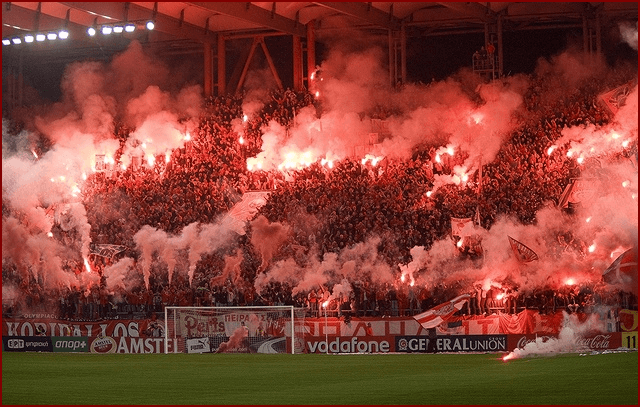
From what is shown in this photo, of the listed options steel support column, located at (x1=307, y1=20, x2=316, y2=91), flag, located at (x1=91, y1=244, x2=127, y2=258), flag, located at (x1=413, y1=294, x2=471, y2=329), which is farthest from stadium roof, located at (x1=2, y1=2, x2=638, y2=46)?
flag, located at (x1=413, y1=294, x2=471, y2=329)

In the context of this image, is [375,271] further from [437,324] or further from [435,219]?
[437,324]

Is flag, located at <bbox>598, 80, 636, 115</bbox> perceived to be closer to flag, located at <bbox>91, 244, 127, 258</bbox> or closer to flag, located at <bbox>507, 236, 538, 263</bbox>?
flag, located at <bbox>507, 236, 538, 263</bbox>

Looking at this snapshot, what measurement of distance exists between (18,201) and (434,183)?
44.2 feet

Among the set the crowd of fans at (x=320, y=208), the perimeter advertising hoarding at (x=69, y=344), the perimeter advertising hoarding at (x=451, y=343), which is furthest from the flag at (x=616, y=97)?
the perimeter advertising hoarding at (x=69, y=344)

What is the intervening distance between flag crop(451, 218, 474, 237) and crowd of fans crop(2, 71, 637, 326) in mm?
303

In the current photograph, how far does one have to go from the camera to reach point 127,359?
2164 centimetres

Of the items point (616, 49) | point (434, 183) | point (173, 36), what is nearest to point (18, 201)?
point (173, 36)

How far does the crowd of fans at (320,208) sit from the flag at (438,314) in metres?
0.58

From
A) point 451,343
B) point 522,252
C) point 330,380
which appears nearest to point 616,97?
point 522,252

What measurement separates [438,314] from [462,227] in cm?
368

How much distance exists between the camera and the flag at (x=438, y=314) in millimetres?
23719

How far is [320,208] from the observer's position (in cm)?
2903

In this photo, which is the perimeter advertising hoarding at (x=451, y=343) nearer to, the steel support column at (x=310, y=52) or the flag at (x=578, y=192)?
the flag at (x=578, y=192)

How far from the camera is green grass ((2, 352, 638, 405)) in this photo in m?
12.6
